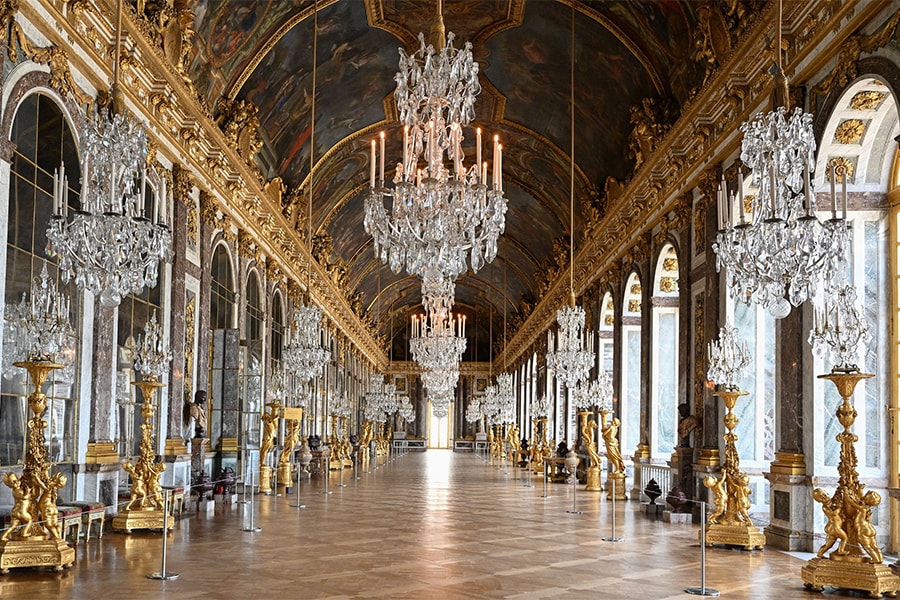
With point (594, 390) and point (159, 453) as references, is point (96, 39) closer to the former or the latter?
point (159, 453)

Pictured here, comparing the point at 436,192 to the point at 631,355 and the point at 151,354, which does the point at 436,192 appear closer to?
the point at 151,354

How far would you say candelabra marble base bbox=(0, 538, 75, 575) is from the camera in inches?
320

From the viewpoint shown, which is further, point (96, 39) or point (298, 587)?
point (96, 39)

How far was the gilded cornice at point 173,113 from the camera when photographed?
10602 millimetres

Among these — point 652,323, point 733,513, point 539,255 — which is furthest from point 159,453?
point 539,255

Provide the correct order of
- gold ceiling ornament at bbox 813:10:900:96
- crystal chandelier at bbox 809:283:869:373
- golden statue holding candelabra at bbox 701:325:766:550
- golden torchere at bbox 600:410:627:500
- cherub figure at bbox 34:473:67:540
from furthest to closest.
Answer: golden torchere at bbox 600:410:627:500
golden statue holding candelabra at bbox 701:325:766:550
gold ceiling ornament at bbox 813:10:900:96
cherub figure at bbox 34:473:67:540
crystal chandelier at bbox 809:283:869:373

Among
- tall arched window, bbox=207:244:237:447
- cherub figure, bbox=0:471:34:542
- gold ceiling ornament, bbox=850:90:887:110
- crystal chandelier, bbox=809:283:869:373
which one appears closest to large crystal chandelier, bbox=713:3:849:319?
Answer: crystal chandelier, bbox=809:283:869:373

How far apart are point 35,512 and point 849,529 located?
7.34 metres

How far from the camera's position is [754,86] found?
1255 centimetres

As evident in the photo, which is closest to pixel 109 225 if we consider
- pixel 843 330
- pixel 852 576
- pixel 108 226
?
pixel 108 226

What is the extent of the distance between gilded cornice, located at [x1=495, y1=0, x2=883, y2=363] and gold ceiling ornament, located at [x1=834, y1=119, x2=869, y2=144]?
0.78 metres

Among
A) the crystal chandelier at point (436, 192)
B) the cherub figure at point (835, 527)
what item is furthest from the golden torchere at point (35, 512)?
the cherub figure at point (835, 527)

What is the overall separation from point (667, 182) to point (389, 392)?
23751 mm

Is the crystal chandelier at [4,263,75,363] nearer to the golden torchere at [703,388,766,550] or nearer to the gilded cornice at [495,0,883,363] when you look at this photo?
the golden torchere at [703,388,766,550]
